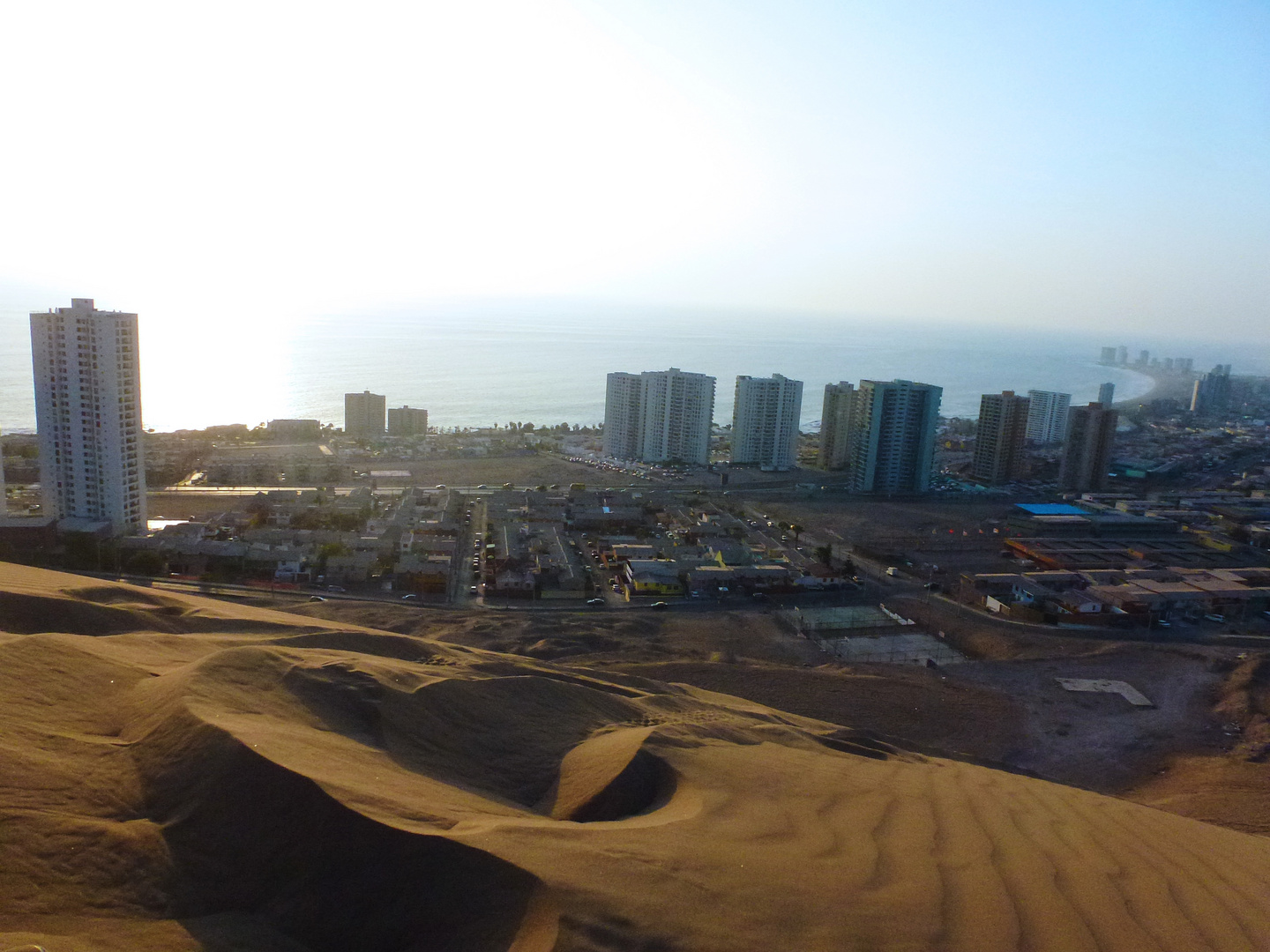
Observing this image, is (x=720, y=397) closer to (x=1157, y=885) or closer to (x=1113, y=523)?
(x=1113, y=523)

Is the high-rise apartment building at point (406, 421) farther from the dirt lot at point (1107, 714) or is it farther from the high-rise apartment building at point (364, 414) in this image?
the dirt lot at point (1107, 714)

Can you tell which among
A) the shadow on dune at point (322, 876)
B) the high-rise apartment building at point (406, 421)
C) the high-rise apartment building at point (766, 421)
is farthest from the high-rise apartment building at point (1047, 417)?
the shadow on dune at point (322, 876)

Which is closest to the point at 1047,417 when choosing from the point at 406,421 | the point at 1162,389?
the point at 406,421

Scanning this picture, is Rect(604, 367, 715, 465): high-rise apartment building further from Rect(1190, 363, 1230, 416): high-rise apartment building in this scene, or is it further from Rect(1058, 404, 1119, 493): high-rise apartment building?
Rect(1190, 363, 1230, 416): high-rise apartment building

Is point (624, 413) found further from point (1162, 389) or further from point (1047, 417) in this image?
point (1162, 389)

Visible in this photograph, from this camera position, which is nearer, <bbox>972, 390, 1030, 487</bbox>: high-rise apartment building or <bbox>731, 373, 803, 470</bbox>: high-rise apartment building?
<bbox>972, 390, 1030, 487</bbox>: high-rise apartment building

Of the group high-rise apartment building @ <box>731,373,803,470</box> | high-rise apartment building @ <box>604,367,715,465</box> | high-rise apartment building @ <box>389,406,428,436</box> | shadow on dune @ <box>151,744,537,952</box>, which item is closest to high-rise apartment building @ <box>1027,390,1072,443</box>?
high-rise apartment building @ <box>731,373,803,470</box>
